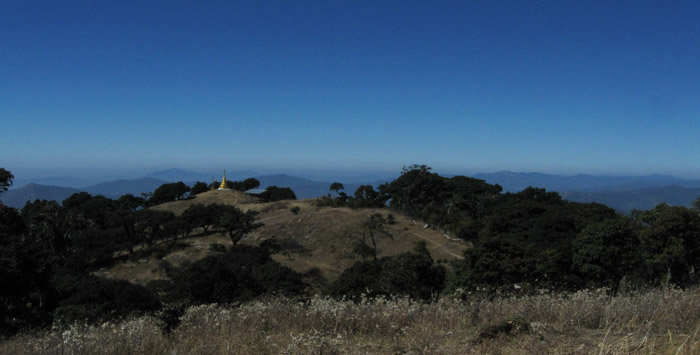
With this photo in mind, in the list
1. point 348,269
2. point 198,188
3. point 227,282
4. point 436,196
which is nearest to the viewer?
point 227,282

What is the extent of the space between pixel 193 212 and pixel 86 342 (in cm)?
3455

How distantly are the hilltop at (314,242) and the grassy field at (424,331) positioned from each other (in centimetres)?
2033

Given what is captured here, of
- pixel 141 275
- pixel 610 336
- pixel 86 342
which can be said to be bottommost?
pixel 141 275

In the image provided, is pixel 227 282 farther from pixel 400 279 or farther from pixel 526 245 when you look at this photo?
pixel 526 245

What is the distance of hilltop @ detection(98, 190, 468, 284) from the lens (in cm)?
2855

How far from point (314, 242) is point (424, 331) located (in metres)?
31.5

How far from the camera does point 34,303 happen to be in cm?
1401

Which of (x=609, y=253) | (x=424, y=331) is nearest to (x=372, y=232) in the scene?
(x=609, y=253)

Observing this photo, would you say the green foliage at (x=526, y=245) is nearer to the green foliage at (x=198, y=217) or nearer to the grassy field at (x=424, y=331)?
the grassy field at (x=424, y=331)

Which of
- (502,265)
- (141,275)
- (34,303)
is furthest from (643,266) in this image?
(141,275)

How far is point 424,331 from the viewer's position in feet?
15.4

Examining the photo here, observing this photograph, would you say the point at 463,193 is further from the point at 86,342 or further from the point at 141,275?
the point at 86,342

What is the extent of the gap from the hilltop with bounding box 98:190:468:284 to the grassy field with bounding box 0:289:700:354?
66.7ft

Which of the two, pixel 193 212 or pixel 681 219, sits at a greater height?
pixel 681 219
